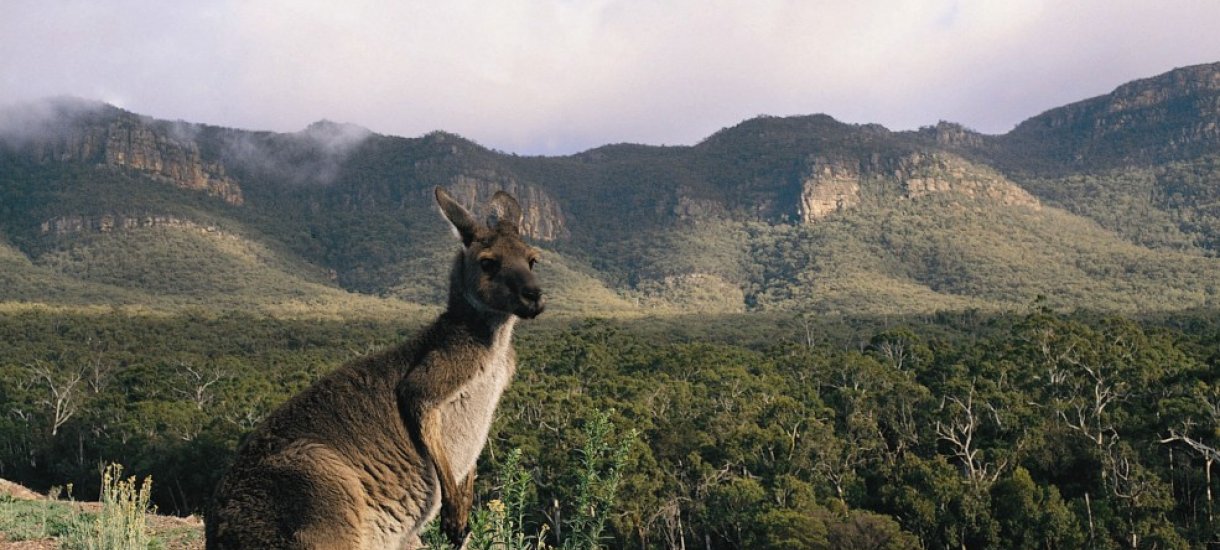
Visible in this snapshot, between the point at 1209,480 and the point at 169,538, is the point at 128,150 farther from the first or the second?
the point at 169,538

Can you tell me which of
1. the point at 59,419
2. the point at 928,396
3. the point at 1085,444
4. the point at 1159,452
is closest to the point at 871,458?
the point at 928,396

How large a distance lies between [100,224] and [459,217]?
165 m

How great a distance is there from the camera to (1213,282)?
124 m

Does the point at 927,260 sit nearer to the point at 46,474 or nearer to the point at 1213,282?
the point at 1213,282

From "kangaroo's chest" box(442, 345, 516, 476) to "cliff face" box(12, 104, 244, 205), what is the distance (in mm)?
195425

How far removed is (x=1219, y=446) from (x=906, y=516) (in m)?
9.99

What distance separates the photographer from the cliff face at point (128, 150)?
18025 cm

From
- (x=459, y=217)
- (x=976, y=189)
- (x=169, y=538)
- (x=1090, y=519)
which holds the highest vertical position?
(x=459, y=217)

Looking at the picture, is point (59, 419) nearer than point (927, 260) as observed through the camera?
Yes

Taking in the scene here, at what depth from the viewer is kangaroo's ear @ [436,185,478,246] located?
3953 millimetres

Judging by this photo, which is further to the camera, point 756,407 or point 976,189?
point 976,189

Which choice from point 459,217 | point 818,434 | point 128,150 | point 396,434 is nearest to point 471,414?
point 396,434

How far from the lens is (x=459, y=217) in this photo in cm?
398

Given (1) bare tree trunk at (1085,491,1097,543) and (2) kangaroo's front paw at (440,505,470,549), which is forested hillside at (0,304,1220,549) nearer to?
(1) bare tree trunk at (1085,491,1097,543)
